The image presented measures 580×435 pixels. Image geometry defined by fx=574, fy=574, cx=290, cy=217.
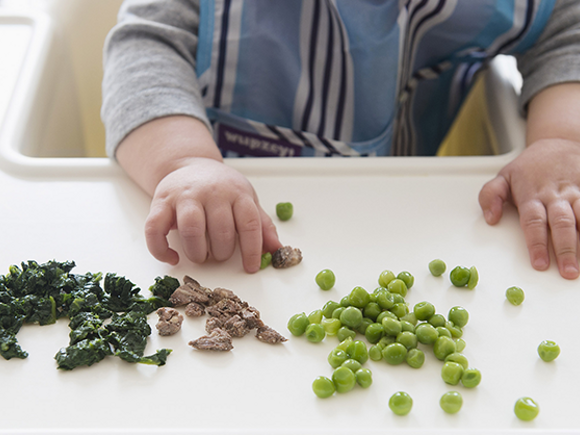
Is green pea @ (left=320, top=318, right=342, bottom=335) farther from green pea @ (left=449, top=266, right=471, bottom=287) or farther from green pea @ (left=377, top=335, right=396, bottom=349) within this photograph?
green pea @ (left=449, top=266, right=471, bottom=287)

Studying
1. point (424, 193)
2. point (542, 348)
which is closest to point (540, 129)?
point (424, 193)

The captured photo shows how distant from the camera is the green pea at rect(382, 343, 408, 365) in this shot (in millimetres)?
546

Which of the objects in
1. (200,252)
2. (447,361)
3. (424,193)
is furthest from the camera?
Answer: (424,193)

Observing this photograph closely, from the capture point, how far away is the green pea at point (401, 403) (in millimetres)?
489

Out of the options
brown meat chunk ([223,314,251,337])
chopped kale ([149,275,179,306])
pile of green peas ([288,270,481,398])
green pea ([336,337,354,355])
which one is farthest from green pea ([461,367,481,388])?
chopped kale ([149,275,179,306])

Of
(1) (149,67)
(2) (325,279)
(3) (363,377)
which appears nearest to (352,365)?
(3) (363,377)

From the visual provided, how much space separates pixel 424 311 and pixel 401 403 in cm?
→ 13

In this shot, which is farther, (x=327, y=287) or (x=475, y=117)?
(x=475, y=117)

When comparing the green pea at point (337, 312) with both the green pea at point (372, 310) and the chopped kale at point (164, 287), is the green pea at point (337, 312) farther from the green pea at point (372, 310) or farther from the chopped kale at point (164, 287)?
the chopped kale at point (164, 287)

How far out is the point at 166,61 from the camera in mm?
909

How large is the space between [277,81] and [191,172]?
14.2 inches

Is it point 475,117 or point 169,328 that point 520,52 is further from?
point 169,328

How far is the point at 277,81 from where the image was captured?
1.02 meters

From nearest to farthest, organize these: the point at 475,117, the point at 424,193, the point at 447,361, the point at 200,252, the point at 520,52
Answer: the point at 447,361 → the point at 200,252 → the point at 424,193 → the point at 520,52 → the point at 475,117
